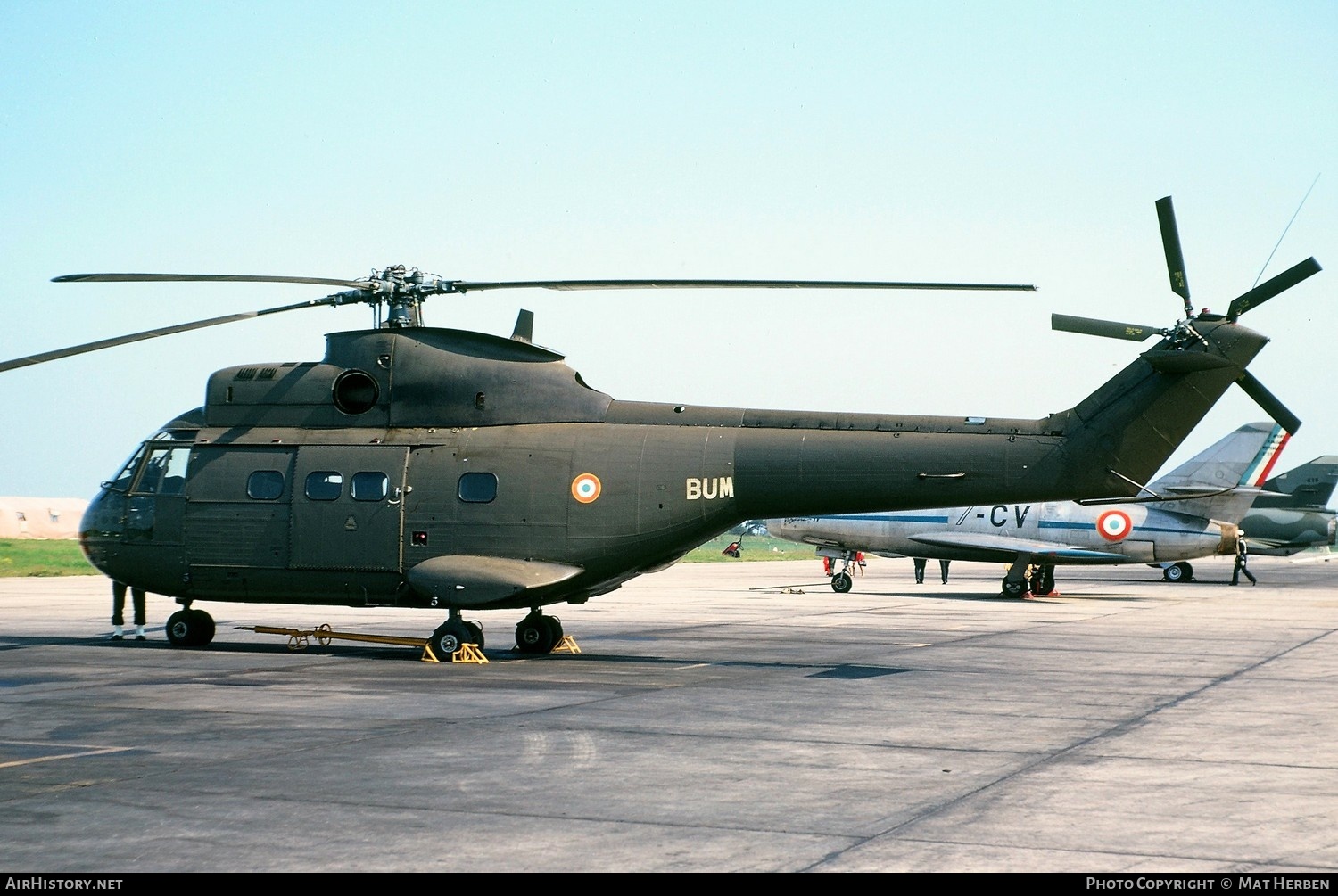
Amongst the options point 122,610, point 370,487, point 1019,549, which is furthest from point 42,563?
point 370,487

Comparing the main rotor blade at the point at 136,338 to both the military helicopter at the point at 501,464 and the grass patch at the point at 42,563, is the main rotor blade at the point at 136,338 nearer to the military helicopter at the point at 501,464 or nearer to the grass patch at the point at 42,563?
the military helicopter at the point at 501,464

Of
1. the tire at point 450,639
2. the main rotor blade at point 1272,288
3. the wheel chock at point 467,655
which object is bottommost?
the wheel chock at point 467,655

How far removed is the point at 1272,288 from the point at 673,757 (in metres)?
11.2

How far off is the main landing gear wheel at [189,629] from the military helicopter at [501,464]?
1.3 inches

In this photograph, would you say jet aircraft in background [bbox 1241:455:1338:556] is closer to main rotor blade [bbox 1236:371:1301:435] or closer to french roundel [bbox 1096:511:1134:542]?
french roundel [bbox 1096:511:1134:542]

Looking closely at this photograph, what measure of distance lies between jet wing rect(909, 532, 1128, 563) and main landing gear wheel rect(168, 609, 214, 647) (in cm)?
2792

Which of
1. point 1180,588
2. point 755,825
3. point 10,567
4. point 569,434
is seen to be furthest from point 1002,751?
point 10,567

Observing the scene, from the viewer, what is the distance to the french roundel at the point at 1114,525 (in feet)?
143

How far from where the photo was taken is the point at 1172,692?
16016 mm

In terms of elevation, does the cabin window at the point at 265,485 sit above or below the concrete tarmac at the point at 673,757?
above

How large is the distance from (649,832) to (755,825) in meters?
0.71

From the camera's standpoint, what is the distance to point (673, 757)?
1095 cm

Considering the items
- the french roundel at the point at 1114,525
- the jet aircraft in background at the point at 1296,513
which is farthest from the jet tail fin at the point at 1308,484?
the french roundel at the point at 1114,525

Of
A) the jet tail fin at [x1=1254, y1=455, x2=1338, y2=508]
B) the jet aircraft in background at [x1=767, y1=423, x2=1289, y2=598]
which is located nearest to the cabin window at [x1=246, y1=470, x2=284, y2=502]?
the jet aircraft in background at [x1=767, y1=423, x2=1289, y2=598]
